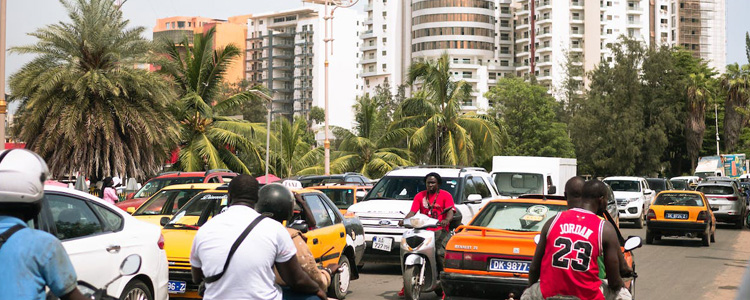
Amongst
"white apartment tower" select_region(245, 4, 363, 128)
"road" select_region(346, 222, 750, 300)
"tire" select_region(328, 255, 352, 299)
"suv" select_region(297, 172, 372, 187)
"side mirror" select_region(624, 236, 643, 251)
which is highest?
"white apartment tower" select_region(245, 4, 363, 128)

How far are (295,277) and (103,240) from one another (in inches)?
132

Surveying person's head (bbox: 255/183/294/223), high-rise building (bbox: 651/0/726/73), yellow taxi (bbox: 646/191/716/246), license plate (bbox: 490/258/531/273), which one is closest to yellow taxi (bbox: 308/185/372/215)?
yellow taxi (bbox: 646/191/716/246)

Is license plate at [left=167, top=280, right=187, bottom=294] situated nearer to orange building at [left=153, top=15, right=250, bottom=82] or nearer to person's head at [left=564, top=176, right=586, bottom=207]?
person's head at [left=564, top=176, right=586, bottom=207]

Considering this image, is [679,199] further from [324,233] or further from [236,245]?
[236,245]

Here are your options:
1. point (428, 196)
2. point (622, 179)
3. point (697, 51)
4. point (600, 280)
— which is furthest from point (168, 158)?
point (697, 51)

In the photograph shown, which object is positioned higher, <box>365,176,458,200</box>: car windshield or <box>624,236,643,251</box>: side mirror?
<box>365,176,458,200</box>: car windshield

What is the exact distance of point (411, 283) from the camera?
420 inches

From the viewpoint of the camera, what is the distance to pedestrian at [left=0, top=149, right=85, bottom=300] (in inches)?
130

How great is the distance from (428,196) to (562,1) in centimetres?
11555

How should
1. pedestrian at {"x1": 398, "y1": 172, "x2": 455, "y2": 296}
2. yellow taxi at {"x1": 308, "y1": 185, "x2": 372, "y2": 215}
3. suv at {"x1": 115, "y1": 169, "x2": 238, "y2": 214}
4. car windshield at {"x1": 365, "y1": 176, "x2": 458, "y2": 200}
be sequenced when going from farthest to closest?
suv at {"x1": 115, "y1": 169, "x2": 238, "y2": 214}, yellow taxi at {"x1": 308, "y1": 185, "x2": 372, "y2": 215}, car windshield at {"x1": 365, "y1": 176, "x2": 458, "y2": 200}, pedestrian at {"x1": 398, "y1": 172, "x2": 455, "y2": 296}

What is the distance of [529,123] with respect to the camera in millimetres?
71375

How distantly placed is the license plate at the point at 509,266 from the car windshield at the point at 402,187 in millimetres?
6021

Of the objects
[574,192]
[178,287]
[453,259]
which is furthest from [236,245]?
[453,259]

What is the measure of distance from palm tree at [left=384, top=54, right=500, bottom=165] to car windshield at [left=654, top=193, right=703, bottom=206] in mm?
18507
